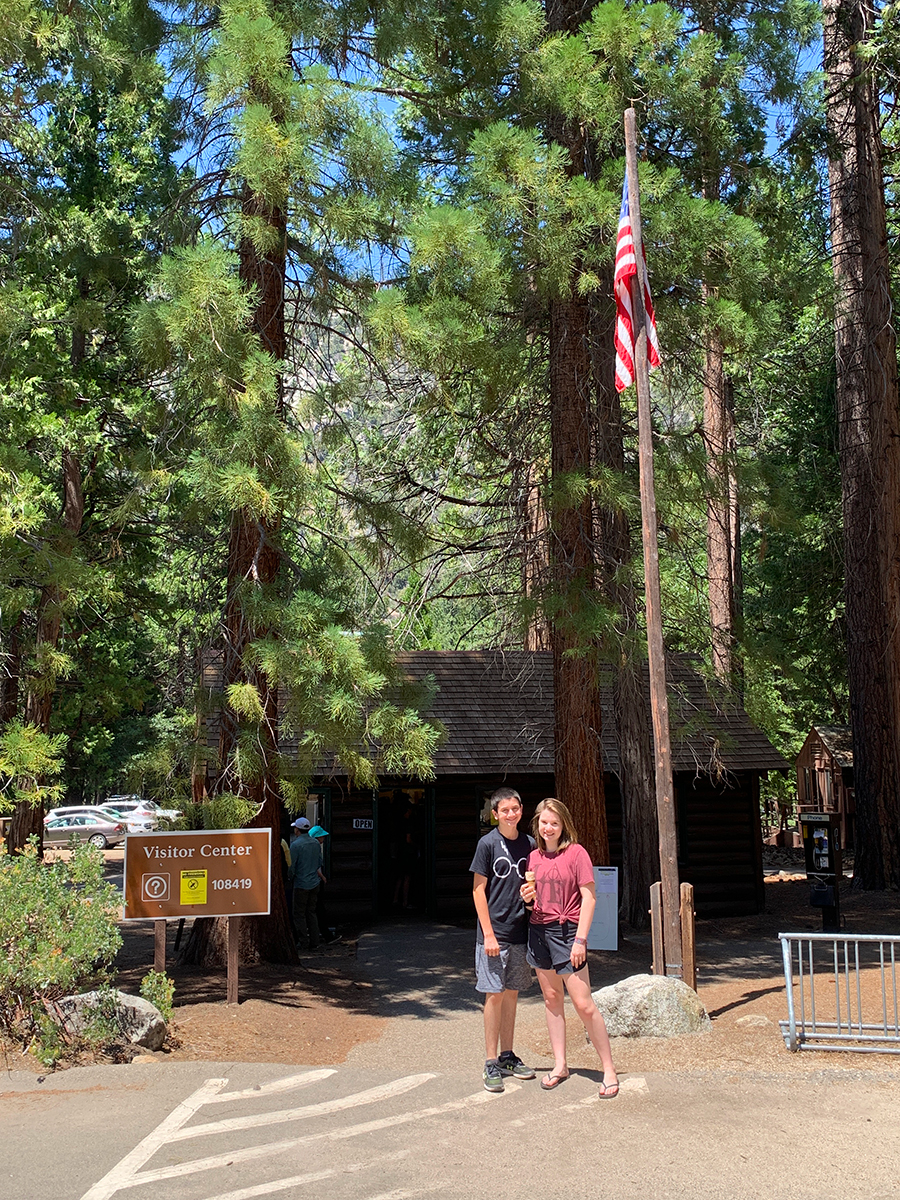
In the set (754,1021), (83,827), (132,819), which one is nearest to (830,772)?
(754,1021)

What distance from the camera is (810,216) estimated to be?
64.3 feet

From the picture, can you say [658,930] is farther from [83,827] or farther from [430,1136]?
[83,827]

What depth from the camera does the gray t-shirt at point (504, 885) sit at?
6602 millimetres

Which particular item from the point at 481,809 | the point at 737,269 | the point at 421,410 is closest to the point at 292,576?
the point at 421,410

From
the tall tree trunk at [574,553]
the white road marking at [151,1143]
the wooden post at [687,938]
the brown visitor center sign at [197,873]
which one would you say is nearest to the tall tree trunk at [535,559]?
the tall tree trunk at [574,553]

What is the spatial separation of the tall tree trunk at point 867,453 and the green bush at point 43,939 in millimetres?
13070

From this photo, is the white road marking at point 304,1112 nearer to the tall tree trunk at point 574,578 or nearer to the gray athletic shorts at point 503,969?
the gray athletic shorts at point 503,969

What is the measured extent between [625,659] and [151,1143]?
6.63 m

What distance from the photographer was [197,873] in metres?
8.99

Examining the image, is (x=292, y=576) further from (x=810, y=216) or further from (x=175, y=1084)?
(x=810, y=216)

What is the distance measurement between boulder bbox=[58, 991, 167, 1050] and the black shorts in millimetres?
2978

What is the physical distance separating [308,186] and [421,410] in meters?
2.26

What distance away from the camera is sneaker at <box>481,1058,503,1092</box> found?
21.1ft

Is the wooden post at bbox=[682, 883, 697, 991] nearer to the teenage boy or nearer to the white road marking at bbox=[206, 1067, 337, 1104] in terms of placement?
the teenage boy
